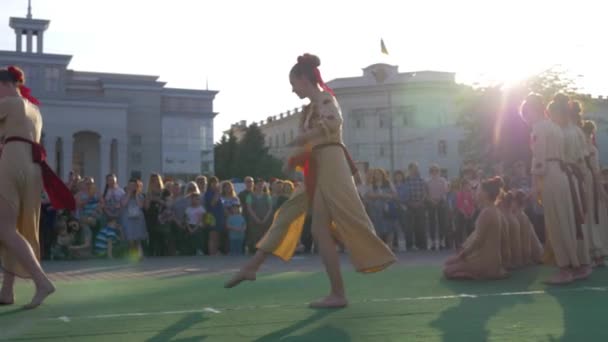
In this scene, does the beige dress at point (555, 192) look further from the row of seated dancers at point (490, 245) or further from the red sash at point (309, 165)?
the red sash at point (309, 165)

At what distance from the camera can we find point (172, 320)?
6113mm

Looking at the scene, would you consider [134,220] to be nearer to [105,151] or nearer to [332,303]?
[332,303]

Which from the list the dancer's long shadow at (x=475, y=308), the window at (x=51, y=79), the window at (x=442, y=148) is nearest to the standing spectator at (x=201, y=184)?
the dancer's long shadow at (x=475, y=308)

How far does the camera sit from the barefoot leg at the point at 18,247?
6867 millimetres

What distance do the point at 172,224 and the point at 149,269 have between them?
495 cm

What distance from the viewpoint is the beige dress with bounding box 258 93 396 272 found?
6.76m

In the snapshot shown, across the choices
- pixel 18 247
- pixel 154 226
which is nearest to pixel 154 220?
pixel 154 226

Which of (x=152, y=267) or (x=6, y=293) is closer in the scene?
(x=6, y=293)

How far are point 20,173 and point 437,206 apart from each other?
13421mm

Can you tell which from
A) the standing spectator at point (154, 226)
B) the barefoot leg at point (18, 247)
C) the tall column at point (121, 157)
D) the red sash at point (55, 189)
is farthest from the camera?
the tall column at point (121, 157)

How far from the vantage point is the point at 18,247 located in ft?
22.5

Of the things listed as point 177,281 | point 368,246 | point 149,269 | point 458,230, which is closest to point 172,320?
point 368,246

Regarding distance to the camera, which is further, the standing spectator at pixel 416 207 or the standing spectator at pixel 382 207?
the standing spectator at pixel 416 207

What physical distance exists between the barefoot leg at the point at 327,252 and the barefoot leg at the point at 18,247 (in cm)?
237
